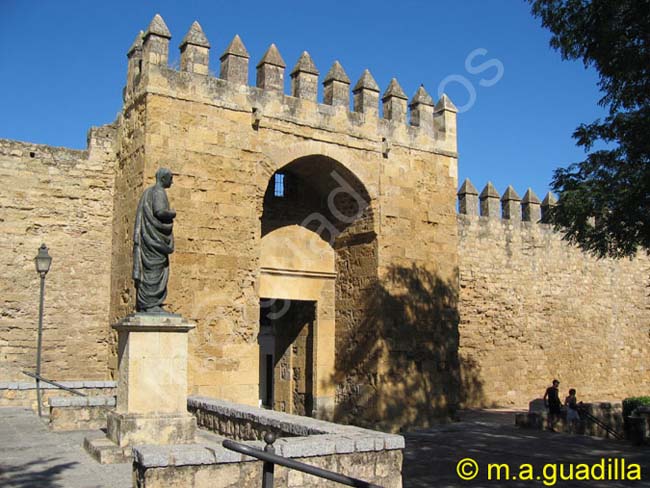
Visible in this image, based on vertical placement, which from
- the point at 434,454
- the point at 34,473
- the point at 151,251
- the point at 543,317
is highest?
the point at 151,251

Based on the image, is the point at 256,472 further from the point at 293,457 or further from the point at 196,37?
the point at 196,37

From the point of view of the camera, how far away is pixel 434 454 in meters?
10.8

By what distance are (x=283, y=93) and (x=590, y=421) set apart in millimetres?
8707

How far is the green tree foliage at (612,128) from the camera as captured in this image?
360 inches

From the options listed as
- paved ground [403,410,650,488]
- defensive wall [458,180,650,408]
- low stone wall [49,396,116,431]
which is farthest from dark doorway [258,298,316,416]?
low stone wall [49,396,116,431]

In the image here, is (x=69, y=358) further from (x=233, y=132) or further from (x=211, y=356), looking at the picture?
(x=233, y=132)

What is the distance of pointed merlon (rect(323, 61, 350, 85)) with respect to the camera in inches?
547

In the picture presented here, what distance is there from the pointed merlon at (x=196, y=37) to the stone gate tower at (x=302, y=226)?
0.02 metres

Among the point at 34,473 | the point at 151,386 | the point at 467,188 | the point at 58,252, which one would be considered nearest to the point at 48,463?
the point at 34,473

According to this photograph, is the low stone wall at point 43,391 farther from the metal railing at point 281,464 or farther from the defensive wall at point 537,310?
the defensive wall at point 537,310

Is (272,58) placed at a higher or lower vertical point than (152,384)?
higher

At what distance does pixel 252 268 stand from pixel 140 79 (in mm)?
3715

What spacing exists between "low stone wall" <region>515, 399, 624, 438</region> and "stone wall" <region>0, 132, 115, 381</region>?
8.14 meters

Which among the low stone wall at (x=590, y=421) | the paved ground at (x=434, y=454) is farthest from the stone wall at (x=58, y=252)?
the low stone wall at (x=590, y=421)
